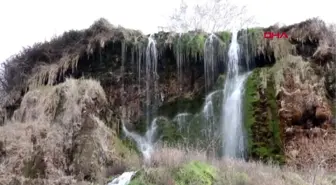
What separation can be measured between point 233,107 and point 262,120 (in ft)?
4.14

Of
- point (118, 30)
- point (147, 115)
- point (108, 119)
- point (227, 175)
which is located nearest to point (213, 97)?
point (147, 115)

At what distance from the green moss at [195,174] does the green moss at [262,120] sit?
16.8ft

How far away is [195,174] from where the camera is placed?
9.91 metres

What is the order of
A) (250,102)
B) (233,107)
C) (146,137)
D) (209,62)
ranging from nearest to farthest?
1. (250,102)
2. (233,107)
3. (146,137)
4. (209,62)

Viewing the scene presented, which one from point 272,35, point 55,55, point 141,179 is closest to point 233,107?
point 272,35

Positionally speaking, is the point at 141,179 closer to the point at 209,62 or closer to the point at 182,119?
the point at 182,119

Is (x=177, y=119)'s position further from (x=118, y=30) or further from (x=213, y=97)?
(x=118, y=30)

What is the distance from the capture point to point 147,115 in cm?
1841

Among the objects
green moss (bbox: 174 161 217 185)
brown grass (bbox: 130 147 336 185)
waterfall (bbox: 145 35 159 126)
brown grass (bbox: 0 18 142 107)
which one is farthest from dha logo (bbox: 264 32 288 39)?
green moss (bbox: 174 161 217 185)

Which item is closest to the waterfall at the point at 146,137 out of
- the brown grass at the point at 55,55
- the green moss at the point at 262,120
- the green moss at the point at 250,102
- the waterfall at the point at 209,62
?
the waterfall at the point at 209,62

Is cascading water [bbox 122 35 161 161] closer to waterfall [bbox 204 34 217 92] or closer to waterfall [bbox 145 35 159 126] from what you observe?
waterfall [bbox 145 35 159 126]

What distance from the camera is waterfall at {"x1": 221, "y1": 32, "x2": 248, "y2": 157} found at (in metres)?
15.6

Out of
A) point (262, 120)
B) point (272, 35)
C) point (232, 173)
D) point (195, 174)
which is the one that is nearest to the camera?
point (195, 174)

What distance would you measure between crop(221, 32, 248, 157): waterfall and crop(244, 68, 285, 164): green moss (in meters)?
0.31
